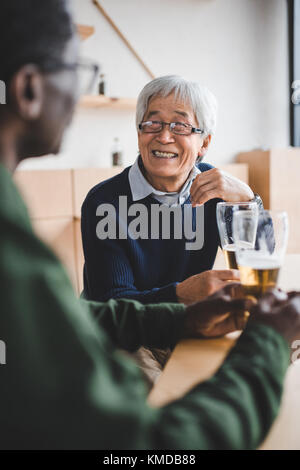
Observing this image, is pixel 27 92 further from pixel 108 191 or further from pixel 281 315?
pixel 108 191

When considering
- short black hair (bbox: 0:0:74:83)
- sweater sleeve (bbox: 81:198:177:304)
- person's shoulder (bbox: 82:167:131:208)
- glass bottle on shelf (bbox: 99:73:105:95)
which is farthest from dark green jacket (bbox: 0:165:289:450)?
glass bottle on shelf (bbox: 99:73:105:95)

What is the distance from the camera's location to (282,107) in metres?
4.24

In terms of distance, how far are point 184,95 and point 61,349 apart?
1227 mm

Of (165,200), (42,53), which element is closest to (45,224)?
(165,200)

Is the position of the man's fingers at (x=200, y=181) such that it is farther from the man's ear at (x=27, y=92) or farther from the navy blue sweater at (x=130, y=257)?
the man's ear at (x=27, y=92)

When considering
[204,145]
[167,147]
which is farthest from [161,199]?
[204,145]

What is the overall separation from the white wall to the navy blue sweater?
7.19 ft

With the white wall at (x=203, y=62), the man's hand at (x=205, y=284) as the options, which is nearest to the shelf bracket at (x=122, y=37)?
the white wall at (x=203, y=62)

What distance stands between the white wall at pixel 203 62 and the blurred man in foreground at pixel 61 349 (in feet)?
9.93

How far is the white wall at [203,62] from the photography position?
140 inches

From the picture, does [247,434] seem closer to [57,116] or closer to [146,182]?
[57,116]

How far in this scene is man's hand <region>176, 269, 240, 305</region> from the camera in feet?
3.04
